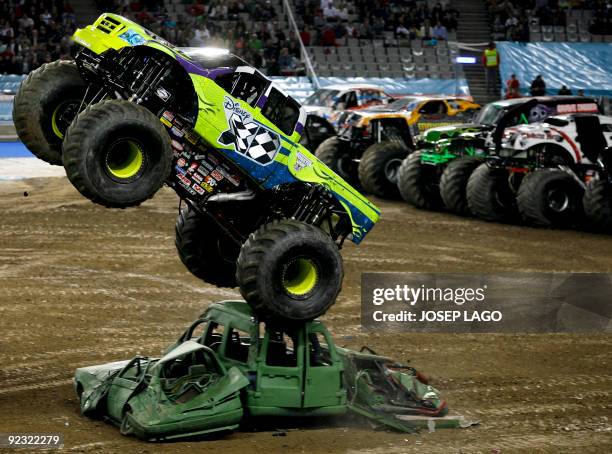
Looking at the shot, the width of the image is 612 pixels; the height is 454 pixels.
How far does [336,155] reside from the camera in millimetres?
25625

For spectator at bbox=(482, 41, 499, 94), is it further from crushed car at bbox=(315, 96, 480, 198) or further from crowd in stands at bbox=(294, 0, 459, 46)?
crushed car at bbox=(315, 96, 480, 198)

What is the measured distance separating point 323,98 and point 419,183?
6358 mm

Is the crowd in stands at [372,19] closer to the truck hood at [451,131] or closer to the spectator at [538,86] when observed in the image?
the spectator at [538,86]

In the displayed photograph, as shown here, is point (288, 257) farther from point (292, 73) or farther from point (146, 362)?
point (292, 73)

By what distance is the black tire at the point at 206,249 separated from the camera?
11.6 m

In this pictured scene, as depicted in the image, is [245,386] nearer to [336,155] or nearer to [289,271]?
[289,271]

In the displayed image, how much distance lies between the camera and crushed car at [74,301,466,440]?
9.66 metres

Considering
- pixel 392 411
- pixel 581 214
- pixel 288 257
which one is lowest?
pixel 581 214

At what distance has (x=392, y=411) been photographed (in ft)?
34.1

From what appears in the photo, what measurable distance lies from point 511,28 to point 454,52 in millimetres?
2485

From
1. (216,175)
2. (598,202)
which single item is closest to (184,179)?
(216,175)

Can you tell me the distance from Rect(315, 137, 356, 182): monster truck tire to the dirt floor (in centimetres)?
188

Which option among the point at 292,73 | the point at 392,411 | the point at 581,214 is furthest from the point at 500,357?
the point at 292,73

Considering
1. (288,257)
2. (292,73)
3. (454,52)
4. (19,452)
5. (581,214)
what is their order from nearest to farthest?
(19,452) → (288,257) → (581,214) → (292,73) → (454,52)
